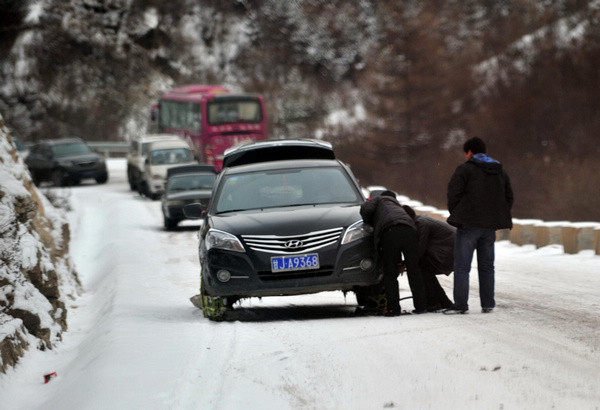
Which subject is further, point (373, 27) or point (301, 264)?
point (373, 27)

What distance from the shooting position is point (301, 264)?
10039 millimetres

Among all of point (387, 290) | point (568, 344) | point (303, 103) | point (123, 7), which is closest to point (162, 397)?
point (568, 344)

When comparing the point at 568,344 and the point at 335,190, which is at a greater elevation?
the point at 335,190

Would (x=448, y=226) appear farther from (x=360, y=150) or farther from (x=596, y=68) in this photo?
(x=596, y=68)

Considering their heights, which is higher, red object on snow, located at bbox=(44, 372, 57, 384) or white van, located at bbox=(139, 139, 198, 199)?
red object on snow, located at bbox=(44, 372, 57, 384)

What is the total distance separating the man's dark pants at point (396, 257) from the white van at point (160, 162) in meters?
24.5

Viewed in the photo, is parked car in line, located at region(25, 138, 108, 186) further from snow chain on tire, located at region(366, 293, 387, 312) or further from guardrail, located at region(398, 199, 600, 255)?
snow chain on tire, located at region(366, 293, 387, 312)

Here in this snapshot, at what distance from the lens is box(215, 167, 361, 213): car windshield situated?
36.4 feet

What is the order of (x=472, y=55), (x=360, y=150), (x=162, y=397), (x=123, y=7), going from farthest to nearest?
(x=123, y=7) < (x=472, y=55) < (x=360, y=150) < (x=162, y=397)

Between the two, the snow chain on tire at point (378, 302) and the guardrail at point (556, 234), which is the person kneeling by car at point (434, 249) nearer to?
the snow chain on tire at point (378, 302)

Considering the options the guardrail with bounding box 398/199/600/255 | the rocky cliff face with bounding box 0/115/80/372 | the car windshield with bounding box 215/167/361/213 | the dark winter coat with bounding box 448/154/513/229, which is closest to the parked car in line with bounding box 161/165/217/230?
the guardrail with bounding box 398/199/600/255

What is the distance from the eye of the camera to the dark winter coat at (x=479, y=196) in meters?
9.89

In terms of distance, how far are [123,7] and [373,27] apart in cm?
1919

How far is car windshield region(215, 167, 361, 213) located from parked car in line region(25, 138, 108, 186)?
2890cm
